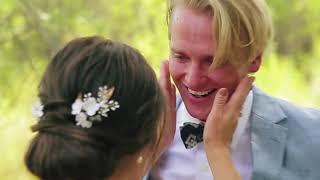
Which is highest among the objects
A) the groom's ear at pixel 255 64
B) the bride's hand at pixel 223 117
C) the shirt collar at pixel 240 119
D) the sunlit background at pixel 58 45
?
the groom's ear at pixel 255 64

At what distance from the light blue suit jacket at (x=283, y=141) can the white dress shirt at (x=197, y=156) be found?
3cm

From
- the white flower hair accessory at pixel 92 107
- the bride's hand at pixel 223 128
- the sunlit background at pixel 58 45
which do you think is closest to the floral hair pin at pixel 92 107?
the white flower hair accessory at pixel 92 107

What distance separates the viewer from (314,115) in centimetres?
194

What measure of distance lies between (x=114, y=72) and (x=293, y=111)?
0.69 metres

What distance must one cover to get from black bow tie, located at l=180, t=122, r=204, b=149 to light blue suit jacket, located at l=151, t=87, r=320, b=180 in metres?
0.12

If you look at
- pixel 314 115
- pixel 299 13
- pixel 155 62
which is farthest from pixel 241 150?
pixel 299 13

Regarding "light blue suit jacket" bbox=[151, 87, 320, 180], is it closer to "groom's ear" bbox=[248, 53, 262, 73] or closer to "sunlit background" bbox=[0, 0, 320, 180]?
"groom's ear" bbox=[248, 53, 262, 73]

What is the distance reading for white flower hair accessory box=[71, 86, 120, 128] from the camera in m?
1.34

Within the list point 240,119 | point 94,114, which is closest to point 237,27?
point 240,119

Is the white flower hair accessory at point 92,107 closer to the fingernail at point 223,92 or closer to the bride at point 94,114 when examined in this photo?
the bride at point 94,114

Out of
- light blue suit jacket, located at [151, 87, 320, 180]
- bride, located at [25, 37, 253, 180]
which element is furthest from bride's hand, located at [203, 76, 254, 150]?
bride, located at [25, 37, 253, 180]

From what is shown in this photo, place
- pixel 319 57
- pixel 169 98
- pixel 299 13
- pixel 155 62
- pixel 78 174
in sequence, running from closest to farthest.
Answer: pixel 78 174, pixel 169 98, pixel 155 62, pixel 319 57, pixel 299 13

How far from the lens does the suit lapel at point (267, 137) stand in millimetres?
1830

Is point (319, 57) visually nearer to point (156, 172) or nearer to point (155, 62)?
point (155, 62)
